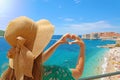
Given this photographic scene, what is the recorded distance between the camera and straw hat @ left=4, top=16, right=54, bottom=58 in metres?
0.67

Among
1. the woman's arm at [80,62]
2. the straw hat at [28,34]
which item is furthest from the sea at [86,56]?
the straw hat at [28,34]

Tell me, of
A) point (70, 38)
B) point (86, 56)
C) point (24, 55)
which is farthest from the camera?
point (86, 56)

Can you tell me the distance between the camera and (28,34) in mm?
671

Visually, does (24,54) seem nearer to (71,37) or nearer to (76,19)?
(71,37)

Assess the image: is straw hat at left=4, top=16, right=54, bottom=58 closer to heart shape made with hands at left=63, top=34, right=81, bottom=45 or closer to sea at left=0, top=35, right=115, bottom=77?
heart shape made with hands at left=63, top=34, right=81, bottom=45

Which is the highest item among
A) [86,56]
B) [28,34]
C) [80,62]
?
[28,34]

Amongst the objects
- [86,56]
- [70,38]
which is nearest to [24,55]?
[70,38]

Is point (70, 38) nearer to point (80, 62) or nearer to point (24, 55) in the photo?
point (80, 62)

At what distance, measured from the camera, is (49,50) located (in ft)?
3.07

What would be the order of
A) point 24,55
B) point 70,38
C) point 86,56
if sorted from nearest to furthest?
point 24,55, point 70,38, point 86,56

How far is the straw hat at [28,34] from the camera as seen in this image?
0.67m

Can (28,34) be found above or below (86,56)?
above

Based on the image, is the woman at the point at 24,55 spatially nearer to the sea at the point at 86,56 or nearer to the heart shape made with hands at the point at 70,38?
the heart shape made with hands at the point at 70,38

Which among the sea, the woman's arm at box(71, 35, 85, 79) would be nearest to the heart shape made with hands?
the woman's arm at box(71, 35, 85, 79)
